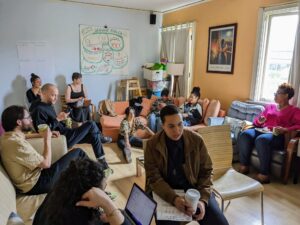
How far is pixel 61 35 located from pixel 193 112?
311cm

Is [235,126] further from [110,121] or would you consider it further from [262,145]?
[110,121]

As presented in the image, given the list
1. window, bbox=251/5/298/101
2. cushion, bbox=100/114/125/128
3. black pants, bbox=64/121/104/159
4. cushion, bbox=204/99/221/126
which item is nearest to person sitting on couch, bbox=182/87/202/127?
cushion, bbox=204/99/221/126

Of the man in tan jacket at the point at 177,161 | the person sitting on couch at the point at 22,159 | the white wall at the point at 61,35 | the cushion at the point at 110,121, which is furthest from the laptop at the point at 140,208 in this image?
the white wall at the point at 61,35

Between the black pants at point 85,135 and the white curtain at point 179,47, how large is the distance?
2.61 meters

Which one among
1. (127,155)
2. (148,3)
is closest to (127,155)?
(127,155)

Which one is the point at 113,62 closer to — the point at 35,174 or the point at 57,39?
the point at 57,39

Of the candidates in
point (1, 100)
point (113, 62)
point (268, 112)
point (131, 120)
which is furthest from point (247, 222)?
point (1, 100)

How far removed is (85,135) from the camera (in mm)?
3035

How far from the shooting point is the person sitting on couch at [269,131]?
287 centimetres

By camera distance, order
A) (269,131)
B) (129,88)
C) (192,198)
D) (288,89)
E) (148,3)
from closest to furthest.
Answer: (192,198), (288,89), (269,131), (148,3), (129,88)

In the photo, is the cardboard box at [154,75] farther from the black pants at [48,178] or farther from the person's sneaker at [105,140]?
the black pants at [48,178]

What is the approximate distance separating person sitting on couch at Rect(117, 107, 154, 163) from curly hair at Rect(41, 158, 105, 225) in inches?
98.9

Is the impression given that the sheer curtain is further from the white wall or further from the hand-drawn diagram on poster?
the hand-drawn diagram on poster

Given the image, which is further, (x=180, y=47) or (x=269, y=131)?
(x=180, y=47)
